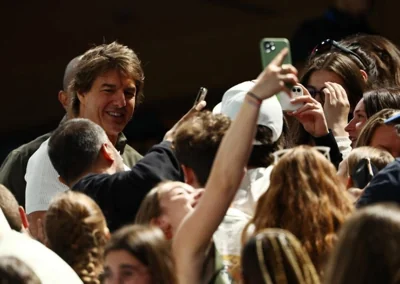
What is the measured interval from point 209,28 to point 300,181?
6.85 metres

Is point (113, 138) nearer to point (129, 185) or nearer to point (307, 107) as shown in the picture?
point (307, 107)

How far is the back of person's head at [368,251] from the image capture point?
13.4 ft

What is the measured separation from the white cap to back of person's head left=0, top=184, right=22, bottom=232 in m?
0.97

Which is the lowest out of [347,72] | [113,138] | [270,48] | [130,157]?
[130,157]

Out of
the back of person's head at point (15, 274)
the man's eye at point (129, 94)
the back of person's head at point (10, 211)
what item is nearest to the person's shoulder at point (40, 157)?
the man's eye at point (129, 94)

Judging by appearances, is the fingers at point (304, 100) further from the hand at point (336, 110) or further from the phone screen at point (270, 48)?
the phone screen at point (270, 48)

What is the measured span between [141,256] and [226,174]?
0.47m

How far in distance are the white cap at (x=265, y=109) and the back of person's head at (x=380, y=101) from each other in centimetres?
78

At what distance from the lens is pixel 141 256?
16.2 feet

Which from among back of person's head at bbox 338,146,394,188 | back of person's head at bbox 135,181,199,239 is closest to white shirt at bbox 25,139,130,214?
back of person's head at bbox 338,146,394,188

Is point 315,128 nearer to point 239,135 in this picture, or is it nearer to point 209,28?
point 239,135

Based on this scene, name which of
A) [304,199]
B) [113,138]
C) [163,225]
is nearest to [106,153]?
[163,225]

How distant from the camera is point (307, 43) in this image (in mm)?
9195

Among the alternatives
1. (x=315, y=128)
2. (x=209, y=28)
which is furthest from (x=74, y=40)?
(x=315, y=128)
